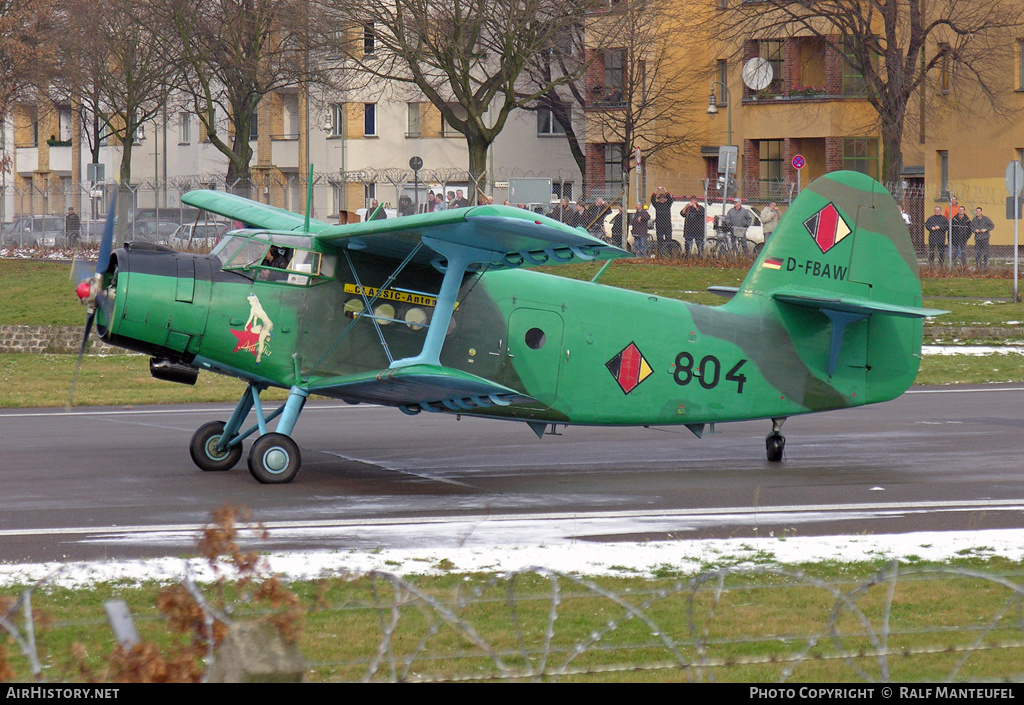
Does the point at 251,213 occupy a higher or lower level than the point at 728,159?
lower

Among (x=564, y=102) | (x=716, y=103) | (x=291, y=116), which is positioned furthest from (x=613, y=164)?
(x=291, y=116)

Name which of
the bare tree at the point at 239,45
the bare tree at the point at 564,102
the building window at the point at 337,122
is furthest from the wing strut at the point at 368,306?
the building window at the point at 337,122

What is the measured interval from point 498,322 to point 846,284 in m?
4.30

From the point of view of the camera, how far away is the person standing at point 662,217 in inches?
1453

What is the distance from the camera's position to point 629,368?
13242 millimetres

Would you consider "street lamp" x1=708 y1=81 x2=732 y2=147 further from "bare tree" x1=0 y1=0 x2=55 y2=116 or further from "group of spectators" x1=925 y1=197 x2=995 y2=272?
"bare tree" x1=0 y1=0 x2=55 y2=116

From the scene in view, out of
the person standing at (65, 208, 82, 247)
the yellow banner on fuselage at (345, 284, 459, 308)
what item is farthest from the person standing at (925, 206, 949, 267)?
the person standing at (65, 208, 82, 247)

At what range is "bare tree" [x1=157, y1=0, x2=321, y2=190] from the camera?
44.6 metres

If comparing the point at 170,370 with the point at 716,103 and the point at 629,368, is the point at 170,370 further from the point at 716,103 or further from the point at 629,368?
the point at 716,103

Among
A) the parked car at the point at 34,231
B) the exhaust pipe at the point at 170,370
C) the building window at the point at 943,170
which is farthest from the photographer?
the building window at the point at 943,170

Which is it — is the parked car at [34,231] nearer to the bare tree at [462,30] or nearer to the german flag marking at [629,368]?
the bare tree at [462,30]

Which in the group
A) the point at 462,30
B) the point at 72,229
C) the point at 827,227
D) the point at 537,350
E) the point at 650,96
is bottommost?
the point at 537,350

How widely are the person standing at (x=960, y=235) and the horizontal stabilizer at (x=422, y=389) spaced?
28.1 metres
